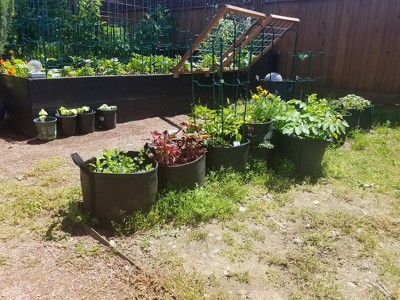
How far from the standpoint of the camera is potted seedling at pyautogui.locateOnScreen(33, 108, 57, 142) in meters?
4.37

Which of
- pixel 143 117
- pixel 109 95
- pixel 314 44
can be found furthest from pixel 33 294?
pixel 314 44

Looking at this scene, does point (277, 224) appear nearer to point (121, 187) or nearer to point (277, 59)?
point (121, 187)

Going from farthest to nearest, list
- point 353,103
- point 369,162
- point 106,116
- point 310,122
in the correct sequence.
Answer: point 106,116 → point 353,103 → point 369,162 → point 310,122

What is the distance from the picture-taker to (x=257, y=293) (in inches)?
77.0

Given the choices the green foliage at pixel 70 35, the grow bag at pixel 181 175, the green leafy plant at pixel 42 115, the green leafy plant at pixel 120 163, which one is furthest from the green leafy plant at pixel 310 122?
the green foliage at pixel 70 35

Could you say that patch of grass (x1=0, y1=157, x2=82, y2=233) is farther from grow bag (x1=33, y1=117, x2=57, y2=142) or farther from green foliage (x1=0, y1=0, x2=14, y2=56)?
green foliage (x1=0, y1=0, x2=14, y2=56)

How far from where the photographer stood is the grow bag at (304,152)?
3527mm

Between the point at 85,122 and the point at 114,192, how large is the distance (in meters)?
2.72

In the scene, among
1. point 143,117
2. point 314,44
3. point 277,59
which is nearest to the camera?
point 143,117

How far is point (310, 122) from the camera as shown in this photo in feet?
12.0

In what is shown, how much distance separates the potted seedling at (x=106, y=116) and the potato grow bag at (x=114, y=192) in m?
2.63

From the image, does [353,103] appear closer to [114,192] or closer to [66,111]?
[114,192]

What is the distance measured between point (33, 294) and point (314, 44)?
684 cm

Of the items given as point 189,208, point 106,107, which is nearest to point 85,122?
point 106,107
